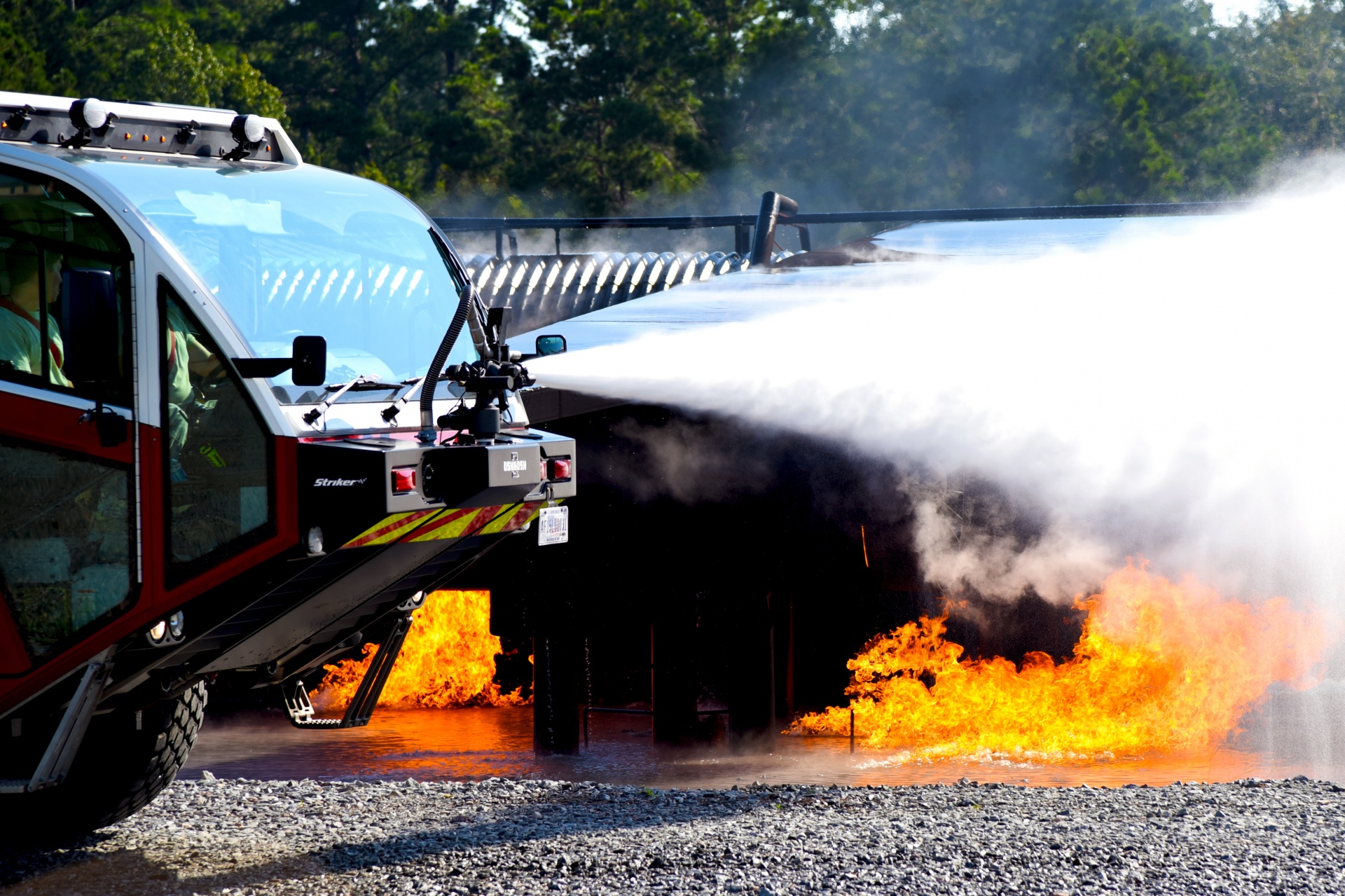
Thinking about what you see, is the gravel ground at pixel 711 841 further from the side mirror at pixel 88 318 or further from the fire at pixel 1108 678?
the fire at pixel 1108 678

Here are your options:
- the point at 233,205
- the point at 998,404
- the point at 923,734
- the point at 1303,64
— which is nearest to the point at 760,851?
the point at 233,205

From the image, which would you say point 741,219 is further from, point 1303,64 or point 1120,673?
point 1303,64

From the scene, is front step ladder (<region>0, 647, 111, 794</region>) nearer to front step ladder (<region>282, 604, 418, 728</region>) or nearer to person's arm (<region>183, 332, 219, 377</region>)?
person's arm (<region>183, 332, 219, 377</region>)

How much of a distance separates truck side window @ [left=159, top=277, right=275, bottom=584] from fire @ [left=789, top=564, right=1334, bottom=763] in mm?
7793

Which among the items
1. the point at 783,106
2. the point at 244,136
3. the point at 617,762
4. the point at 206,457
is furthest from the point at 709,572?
the point at 783,106

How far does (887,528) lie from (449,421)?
6626 mm

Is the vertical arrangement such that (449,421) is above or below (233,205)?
below

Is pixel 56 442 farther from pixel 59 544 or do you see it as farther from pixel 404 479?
pixel 404 479

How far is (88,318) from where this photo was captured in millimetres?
5438

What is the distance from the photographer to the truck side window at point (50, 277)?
5734 mm

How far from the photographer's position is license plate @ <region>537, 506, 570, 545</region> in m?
6.70

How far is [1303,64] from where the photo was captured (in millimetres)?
56656

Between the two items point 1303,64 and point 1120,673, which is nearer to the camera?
point 1120,673

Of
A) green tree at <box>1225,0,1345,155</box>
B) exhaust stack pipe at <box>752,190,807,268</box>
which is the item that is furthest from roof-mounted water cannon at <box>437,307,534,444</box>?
green tree at <box>1225,0,1345,155</box>
